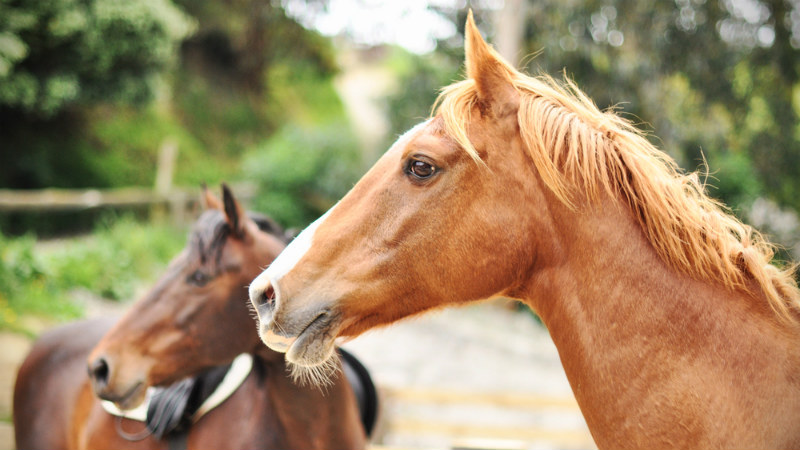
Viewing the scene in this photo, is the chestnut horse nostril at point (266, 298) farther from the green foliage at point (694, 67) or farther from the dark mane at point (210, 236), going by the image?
the green foliage at point (694, 67)

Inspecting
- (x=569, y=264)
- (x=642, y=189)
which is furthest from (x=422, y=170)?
(x=642, y=189)

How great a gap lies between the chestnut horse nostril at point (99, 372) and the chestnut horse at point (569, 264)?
3.78 ft

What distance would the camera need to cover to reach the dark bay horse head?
2154 mm

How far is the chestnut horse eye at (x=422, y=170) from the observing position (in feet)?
4.63

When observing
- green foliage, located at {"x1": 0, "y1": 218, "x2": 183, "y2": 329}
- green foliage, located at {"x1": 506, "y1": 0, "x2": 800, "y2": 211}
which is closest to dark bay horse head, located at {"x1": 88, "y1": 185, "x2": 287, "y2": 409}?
green foliage, located at {"x1": 0, "y1": 218, "x2": 183, "y2": 329}

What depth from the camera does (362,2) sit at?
11609 millimetres

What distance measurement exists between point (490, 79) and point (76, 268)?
26.8 feet

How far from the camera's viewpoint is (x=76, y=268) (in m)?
7.83

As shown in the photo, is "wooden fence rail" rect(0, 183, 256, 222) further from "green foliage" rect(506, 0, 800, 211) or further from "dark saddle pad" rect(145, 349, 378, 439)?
"dark saddle pad" rect(145, 349, 378, 439)

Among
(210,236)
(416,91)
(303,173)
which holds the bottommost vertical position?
(303,173)

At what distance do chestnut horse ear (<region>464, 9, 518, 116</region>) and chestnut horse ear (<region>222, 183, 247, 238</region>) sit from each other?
115 cm

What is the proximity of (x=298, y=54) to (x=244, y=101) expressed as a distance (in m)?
2.80

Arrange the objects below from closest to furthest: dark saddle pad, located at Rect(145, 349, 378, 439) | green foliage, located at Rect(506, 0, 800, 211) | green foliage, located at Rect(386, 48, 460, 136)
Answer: dark saddle pad, located at Rect(145, 349, 378, 439) < green foliage, located at Rect(506, 0, 800, 211) < green foliage, located at Rect(386, 48, 460, 136)

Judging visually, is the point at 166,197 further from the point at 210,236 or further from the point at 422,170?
the point at 422,170
